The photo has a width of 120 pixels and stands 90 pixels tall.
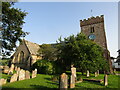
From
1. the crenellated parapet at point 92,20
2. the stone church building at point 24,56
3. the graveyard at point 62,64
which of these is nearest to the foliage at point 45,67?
the graveyard at point 62,64

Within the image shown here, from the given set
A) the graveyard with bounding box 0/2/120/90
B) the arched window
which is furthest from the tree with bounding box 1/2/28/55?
the arched window

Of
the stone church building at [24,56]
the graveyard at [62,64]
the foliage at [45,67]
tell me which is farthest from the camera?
the stone church building at [24,56]

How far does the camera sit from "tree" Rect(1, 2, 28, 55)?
14225 mm

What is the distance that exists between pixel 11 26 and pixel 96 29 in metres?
22.9

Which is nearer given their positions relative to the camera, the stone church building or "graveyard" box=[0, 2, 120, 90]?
"graveyard" box=[0, 2, 120, 90]

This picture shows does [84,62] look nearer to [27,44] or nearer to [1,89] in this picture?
[1,89]

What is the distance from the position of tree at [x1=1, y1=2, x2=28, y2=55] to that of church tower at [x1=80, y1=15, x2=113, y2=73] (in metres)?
19.8

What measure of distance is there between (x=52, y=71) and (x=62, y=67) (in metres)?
2.32

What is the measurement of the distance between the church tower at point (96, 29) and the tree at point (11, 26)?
19.8 m

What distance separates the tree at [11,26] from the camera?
46.7 feet

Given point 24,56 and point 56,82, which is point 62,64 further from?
point 24,56

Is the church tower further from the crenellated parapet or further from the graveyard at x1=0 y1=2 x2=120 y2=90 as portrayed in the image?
the graveyard at x1=0 y1=2 x2=120 y2=90

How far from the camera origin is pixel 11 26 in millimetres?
15062

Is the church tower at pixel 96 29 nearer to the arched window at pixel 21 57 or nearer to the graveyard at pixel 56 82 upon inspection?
the graveyard at pixel 56 82
